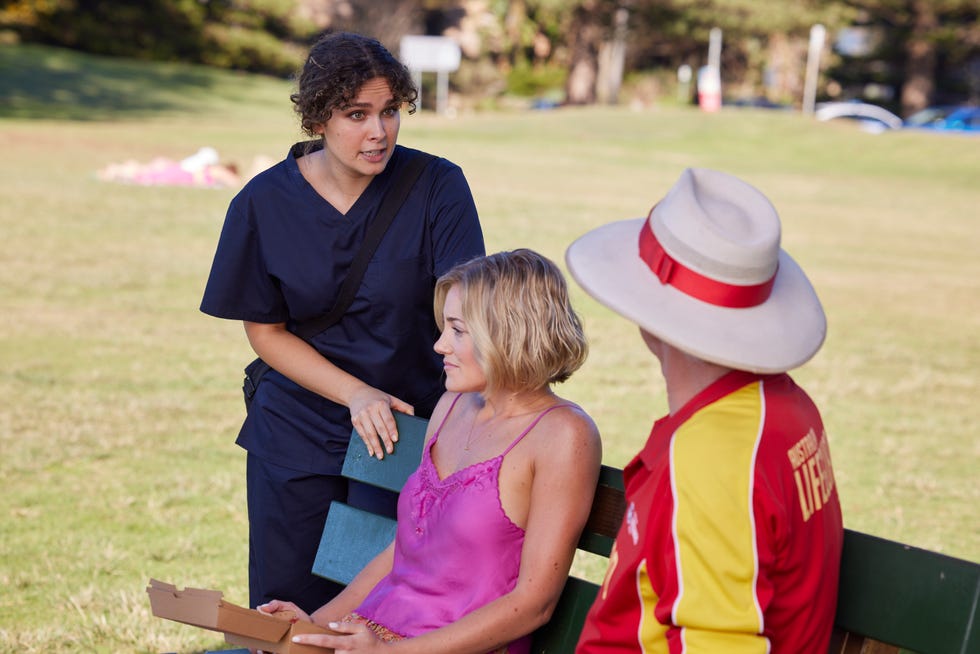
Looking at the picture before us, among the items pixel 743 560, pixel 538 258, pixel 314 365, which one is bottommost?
pixel 314 365

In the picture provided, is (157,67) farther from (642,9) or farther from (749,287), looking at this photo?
(749,287)

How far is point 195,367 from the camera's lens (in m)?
9.44

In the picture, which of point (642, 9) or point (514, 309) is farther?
point (642, 9)

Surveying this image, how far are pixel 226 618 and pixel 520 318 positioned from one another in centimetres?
89

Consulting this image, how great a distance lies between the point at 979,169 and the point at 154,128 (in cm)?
2129

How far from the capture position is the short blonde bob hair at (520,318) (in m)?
2.67

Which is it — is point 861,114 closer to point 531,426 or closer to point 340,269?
point 340,269

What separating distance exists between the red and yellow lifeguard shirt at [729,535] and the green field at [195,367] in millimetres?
3033

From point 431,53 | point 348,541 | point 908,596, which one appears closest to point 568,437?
point 908,596

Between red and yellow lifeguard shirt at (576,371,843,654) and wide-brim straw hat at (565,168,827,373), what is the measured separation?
0.10 meters

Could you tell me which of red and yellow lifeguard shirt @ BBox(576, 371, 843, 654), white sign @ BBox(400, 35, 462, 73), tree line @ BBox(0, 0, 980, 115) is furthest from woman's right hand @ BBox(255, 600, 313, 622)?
tree line @ BBox(0, 0, 980, 115)

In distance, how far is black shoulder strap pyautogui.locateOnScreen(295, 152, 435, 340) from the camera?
3430mm

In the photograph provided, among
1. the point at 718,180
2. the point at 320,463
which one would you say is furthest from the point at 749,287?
the point at 320,463

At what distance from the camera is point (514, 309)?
2670mm
